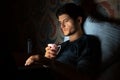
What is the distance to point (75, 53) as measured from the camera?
1.61 meters

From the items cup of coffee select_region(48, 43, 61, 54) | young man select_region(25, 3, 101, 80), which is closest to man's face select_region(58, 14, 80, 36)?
young man select_region(25, 3, 101, 80)

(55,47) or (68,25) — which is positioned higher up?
(68,25)

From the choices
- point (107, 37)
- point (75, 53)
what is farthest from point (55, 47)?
point (107, 37)

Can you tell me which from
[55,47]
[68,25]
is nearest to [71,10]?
[68,25]

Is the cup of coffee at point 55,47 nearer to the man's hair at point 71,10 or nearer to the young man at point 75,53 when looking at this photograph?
the young man at point 75,53

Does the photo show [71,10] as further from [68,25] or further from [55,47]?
[55,47]

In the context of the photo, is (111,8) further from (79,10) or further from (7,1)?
(7,1)

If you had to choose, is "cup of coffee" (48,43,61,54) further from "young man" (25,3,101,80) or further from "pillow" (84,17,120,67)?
"pillow" (84,17,120,67)

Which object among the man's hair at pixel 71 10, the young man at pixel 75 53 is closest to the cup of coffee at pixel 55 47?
the young man at pixel 75 53

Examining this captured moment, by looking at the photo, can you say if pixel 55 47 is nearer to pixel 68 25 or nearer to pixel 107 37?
pixel 68 25

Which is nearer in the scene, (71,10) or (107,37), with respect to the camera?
(107,37)

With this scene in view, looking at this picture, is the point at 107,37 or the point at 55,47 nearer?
the point at 107,37

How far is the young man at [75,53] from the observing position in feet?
4.42

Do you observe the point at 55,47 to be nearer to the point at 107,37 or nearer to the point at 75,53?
the point at 75,53
